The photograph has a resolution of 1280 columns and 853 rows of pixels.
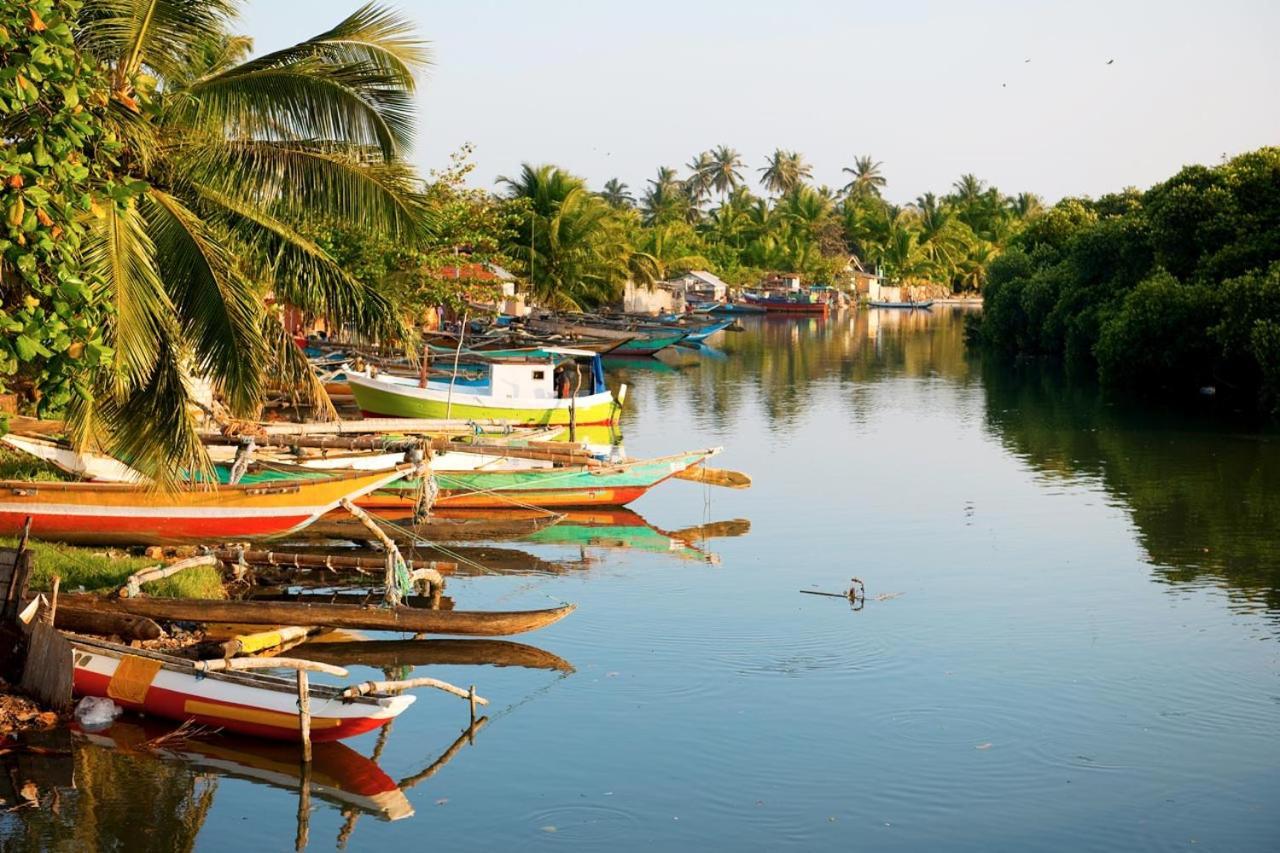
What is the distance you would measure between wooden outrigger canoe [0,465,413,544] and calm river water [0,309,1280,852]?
221 centimetres

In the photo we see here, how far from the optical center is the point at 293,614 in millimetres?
14539

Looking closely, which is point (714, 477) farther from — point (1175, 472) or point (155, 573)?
point (155, 573)

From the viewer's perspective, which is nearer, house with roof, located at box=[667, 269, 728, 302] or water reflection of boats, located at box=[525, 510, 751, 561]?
water reflection of boats, located at box=[525, 510, 751, 561]

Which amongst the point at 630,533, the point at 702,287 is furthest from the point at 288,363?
the point at 702,287

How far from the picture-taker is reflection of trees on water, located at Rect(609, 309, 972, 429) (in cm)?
4628

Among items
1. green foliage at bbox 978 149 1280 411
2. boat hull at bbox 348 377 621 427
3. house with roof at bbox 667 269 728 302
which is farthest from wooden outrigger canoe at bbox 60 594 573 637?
house with roof at bbox 667 269 728 302

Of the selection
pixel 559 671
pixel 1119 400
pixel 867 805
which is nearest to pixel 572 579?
pixel 559 671

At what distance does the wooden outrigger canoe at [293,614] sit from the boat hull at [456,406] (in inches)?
650

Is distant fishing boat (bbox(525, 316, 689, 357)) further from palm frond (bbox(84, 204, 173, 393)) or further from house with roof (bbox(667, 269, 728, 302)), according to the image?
palm frond (bbox(84, 204, 173, 393))

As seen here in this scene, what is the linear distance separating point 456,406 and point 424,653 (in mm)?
15456

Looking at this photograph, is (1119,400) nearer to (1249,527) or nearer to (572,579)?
(1249,527)

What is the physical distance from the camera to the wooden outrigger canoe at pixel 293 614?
14.5 m

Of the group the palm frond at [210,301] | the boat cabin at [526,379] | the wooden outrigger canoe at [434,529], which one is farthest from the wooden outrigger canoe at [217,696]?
the boat cabin at [526,379]

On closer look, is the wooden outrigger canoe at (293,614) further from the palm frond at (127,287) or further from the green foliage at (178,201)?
the palm frond at (127,287)
